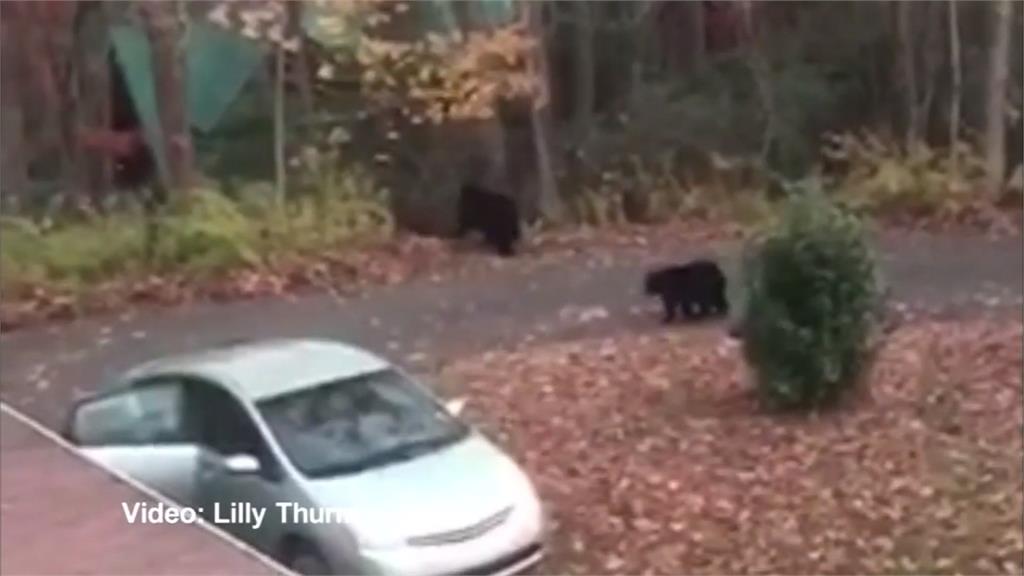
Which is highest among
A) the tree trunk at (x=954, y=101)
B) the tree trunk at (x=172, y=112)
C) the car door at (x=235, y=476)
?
the tree trunk at (x=172, y=112)

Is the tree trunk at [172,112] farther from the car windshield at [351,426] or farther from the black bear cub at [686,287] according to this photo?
the black bear cub at [686,287]

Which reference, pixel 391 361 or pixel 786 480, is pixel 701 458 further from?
pixel 391 361

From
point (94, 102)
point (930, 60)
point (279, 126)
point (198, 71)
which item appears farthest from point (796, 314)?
point (94, 102)

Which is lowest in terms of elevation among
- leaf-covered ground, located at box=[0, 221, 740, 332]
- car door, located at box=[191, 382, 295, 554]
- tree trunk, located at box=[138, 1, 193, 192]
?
car door, located at box=[191, 382, 295, 554]

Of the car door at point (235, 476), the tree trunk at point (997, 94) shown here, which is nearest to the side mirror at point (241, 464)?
the car door at point (235, 476)

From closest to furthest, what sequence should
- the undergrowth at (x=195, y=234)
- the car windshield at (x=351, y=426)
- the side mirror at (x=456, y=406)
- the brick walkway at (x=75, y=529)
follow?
the brick walkway at (x=75, y=529), the undergrowth at (x=195, y=234), the car windshield at (x=351, y=426), the side mirror at (x=456, y=406)

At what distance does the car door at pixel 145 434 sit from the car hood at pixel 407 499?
0.51 feet

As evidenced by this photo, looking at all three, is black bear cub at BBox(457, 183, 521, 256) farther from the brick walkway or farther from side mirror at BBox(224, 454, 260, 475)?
the brick walkway

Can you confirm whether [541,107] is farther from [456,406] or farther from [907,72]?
[907,72]

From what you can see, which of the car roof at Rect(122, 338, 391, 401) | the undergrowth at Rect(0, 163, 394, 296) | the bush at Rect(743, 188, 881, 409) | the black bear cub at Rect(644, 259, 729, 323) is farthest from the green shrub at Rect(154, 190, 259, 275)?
the bush at Rect(743, 188, 881, 409)

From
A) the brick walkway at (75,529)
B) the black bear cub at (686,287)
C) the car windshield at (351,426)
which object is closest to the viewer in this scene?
the brick walkway at (75,529)

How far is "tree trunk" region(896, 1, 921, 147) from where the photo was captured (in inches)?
94.5

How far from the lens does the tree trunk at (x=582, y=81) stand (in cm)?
229

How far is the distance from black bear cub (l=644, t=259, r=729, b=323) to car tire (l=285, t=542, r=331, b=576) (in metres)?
0.56
